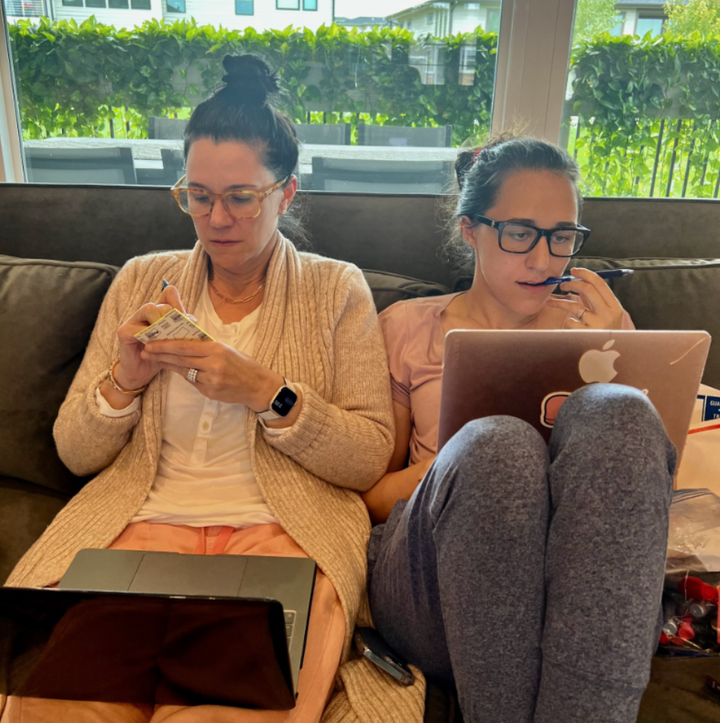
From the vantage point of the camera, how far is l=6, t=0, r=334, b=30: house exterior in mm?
1895

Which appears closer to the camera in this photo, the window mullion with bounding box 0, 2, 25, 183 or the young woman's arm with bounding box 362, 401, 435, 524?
the young woman's arm with bounding box 362, 401, 435, 524

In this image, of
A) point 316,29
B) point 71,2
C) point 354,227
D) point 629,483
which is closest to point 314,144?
point 316,29

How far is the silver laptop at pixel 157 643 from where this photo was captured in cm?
69

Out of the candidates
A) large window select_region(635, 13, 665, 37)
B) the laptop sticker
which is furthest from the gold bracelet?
large window select_region(635, 13, 665, 37)

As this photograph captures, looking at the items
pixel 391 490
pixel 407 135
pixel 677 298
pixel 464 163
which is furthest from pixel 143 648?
pixel 407 135

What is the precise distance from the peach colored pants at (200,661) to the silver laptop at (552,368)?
0.37m

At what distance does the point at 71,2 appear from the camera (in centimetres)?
193

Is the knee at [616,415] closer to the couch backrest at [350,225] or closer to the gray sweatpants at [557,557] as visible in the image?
the gray sweatpants at [557,557]

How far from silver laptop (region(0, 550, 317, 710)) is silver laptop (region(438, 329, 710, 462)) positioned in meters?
0.40

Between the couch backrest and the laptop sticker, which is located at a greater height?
the couch backrest

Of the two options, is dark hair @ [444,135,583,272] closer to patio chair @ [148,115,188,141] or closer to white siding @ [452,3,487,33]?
white siding @ [452,3,487,33]

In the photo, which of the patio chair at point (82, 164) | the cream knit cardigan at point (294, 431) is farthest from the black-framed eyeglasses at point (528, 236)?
the patio chair at point (82, 164)

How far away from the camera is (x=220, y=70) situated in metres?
1.95

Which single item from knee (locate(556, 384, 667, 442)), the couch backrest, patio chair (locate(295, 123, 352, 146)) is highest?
patio chair (locate(295, 123, 352, 146))
